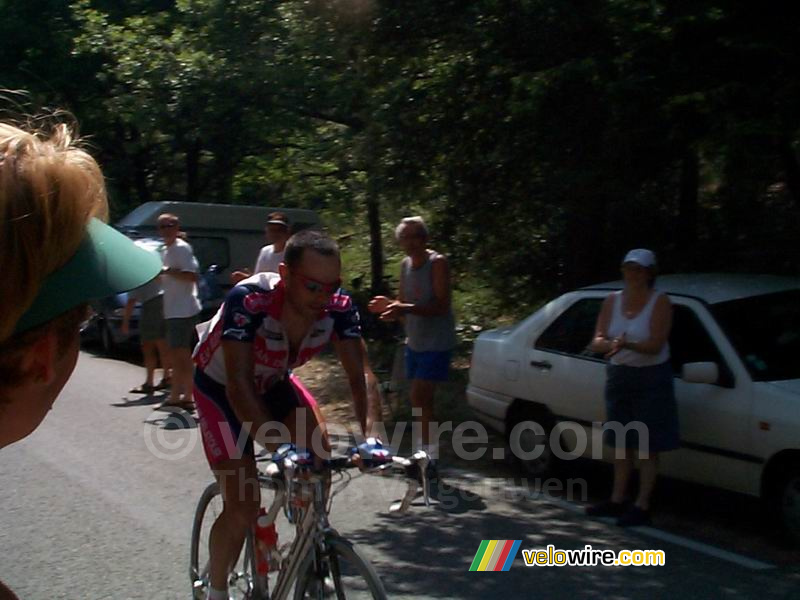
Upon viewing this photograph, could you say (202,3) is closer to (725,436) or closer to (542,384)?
(542,384)

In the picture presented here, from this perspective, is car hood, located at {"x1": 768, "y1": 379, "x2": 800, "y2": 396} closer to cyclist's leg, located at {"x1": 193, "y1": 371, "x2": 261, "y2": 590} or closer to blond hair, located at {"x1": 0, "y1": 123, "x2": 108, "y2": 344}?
cyclist's leg, located at {"x1": 193, "y1": 371, "x2": 261, "y2": 590}

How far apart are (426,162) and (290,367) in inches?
282

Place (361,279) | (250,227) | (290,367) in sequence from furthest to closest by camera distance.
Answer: (361,279) → (250,227) → (290,367)

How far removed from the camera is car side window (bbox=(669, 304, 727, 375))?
6.66m

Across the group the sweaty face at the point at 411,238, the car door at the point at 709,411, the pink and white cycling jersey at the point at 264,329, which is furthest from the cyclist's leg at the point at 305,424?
the sweaty face at the point at 411,238

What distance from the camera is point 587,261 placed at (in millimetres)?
11586

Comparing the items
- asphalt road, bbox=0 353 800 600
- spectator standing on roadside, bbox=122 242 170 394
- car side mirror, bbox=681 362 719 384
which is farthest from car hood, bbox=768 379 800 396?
spectator standing on roadside, bbox=122 242 170 394

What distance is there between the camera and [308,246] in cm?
402

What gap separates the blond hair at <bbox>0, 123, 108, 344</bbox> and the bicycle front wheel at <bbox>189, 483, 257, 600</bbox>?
3.17 m

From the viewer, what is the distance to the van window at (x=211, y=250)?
1653cm

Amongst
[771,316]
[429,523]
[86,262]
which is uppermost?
[86,262]

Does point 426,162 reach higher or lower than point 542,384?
higher

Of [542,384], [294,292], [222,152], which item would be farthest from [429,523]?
[222,152]

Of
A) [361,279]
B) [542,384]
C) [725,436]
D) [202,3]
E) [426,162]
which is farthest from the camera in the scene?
[361,279]
